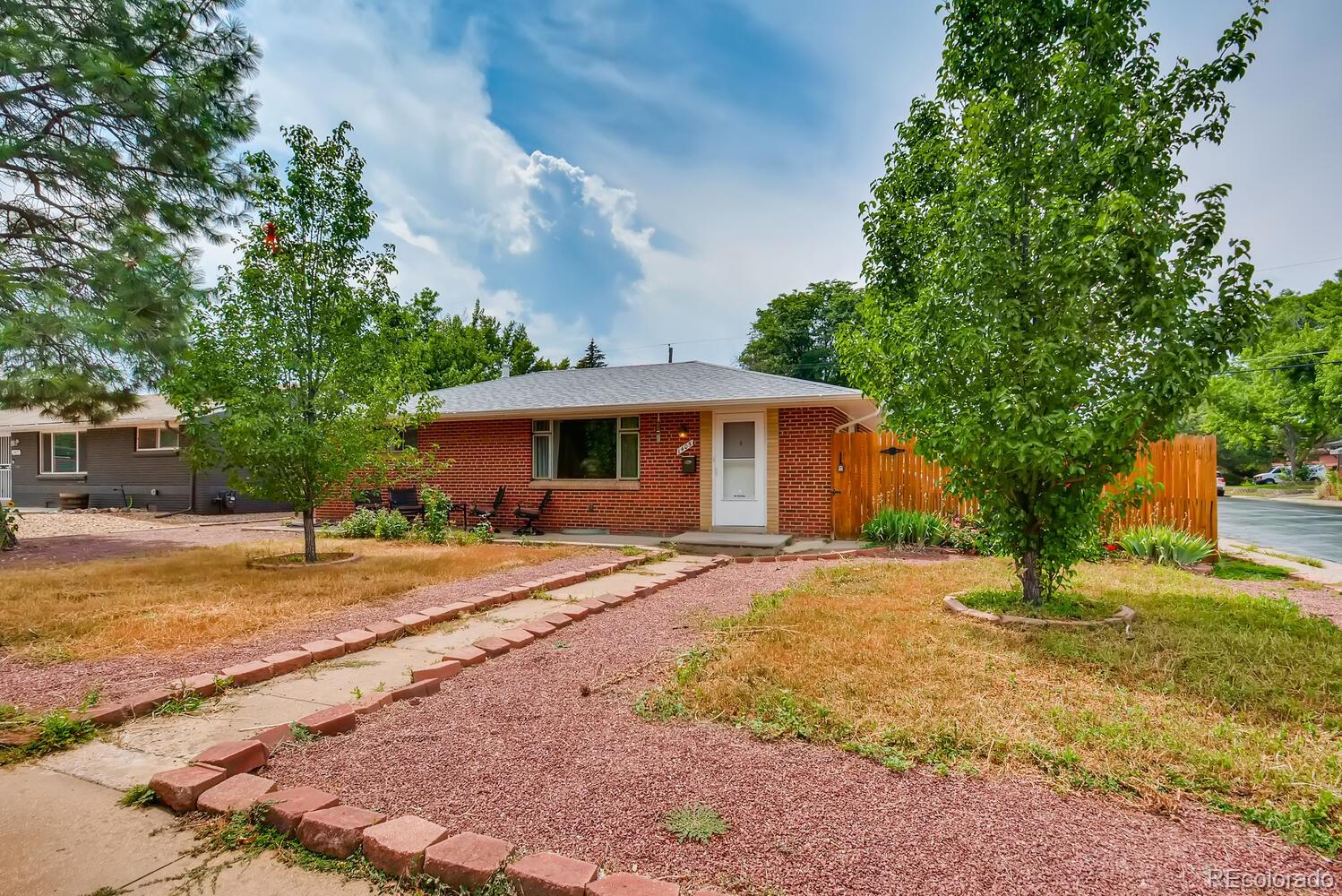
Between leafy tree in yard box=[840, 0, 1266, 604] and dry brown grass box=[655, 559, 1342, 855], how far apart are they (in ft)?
4.05

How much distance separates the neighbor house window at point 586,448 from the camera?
1227 cm

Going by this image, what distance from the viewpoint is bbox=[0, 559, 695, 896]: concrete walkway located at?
203cm

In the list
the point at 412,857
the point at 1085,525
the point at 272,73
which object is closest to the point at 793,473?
the point at 1085,525

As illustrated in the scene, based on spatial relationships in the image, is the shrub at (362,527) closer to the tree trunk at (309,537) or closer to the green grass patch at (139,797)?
the tree trunk at (309,537)

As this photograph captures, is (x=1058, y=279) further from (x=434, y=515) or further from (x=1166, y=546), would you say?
(x=434, y=515)

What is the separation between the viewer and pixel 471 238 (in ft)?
62.4

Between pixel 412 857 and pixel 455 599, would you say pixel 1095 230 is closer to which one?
pixel 412 857

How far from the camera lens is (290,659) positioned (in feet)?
13.5

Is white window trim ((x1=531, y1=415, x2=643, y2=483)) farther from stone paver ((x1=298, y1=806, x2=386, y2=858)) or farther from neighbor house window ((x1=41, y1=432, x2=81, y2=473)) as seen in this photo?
neighbor house window ((x1=41, y1=432, x2=81, y2=473))

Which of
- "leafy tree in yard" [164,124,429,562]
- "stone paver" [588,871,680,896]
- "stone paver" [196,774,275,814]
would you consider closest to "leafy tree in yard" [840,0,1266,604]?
"stone paver" [588,871,680,896]

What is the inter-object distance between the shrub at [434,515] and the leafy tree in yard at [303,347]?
2481mm

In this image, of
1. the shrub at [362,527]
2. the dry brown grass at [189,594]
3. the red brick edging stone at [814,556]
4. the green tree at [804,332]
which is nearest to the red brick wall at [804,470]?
the red brick edging stone at [814,556]

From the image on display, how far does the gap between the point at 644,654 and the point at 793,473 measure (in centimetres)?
720

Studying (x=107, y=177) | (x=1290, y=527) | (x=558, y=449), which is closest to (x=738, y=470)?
(x=558, y=449)
